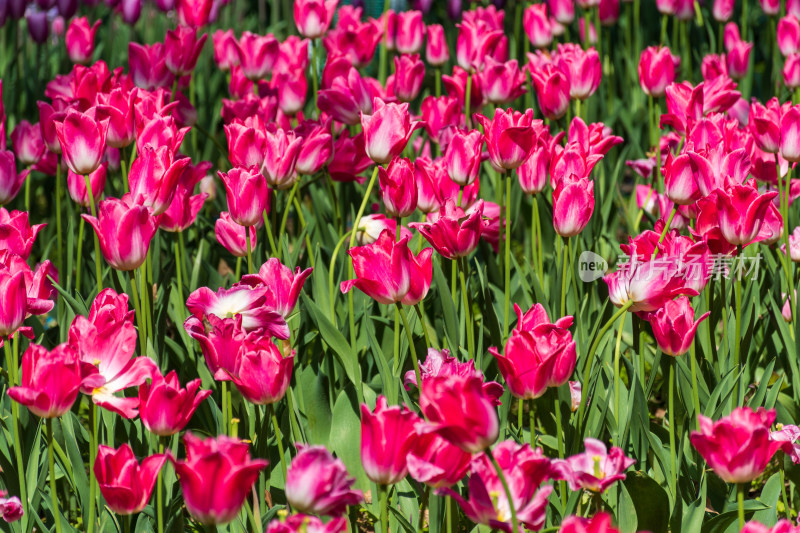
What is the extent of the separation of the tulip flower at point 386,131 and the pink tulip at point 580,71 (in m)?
0.79

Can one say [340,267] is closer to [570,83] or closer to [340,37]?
[570,83]

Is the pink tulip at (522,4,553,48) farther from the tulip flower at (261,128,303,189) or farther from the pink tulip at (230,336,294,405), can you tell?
the pink tulip at (230,336,294,405)

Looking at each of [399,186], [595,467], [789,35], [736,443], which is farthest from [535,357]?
[789,35]

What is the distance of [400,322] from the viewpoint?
2207 mm

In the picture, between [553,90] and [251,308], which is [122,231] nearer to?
[251,308]

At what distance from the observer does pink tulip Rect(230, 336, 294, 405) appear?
1376mm

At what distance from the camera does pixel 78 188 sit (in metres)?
2.30

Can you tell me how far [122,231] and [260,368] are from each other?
0.39 m

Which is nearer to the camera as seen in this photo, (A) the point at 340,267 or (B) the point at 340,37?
(A) the point at 340,267

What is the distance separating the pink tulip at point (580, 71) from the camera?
2635mm

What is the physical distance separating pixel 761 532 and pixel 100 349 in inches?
37.0

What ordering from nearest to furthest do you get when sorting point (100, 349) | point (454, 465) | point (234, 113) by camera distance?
point (454, 465)
point (100, 349)
point (234, 113)

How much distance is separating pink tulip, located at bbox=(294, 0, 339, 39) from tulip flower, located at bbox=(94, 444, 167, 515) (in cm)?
197

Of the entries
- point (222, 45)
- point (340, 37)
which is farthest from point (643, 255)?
point (222, 45)
